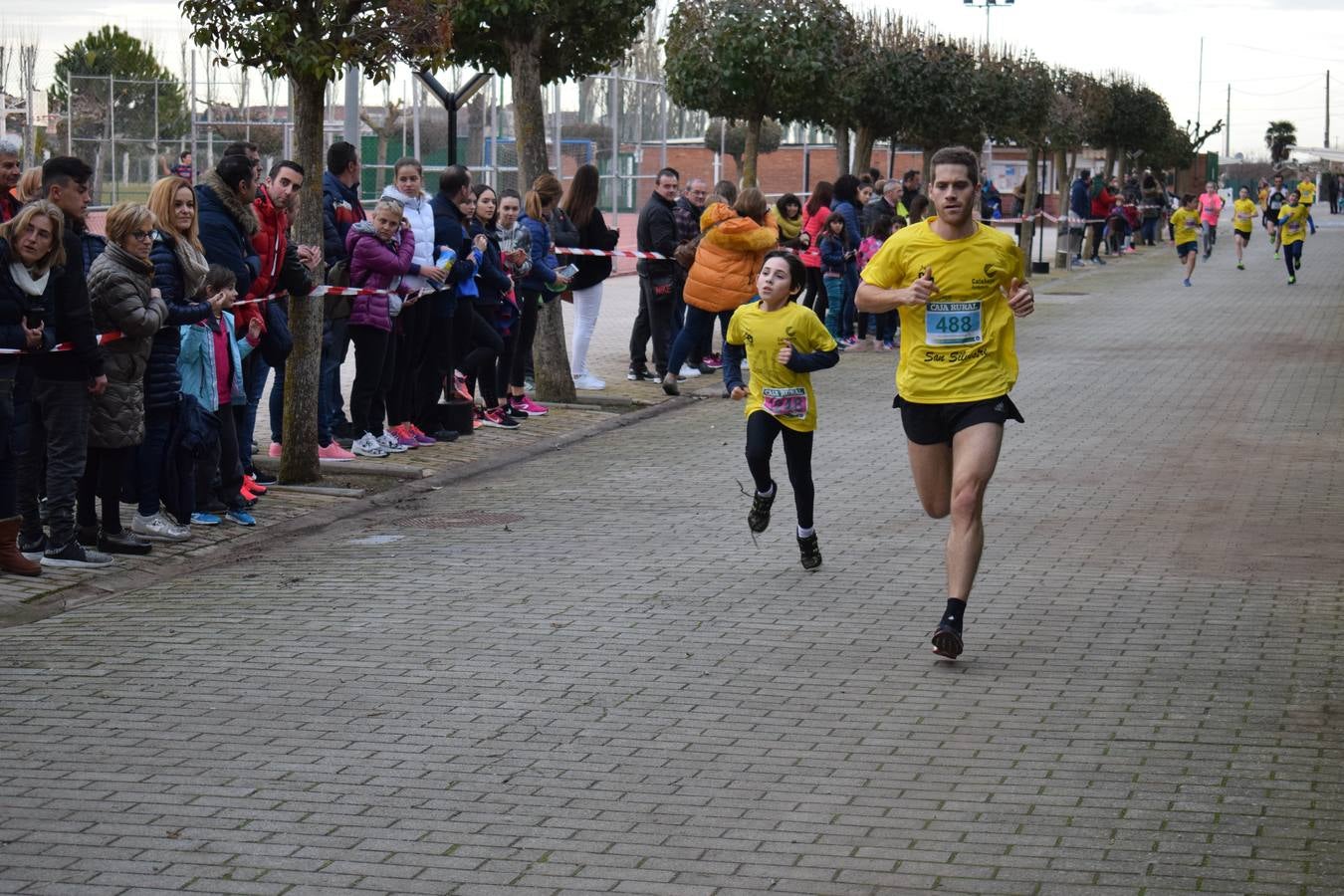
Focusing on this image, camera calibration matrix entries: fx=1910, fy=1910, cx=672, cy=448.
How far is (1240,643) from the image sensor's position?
7.57 metres

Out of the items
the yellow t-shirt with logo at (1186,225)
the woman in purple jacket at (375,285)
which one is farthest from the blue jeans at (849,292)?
the yellow t-shirt with logo at (1186,225)

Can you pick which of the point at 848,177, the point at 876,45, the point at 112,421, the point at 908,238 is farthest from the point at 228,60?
the point at 876,45

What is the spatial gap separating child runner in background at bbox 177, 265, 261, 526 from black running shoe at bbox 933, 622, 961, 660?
4394mm

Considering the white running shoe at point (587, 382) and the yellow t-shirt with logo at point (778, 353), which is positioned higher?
the yellow t-shirt with logo at point (778, 353)

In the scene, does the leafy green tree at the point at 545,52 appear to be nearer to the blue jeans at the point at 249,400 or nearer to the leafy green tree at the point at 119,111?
the blue jeans at the point at 249,400

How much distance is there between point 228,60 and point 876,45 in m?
21.9

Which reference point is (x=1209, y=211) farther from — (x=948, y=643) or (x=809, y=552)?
(x=948, y=643)

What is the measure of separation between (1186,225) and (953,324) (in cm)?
2776

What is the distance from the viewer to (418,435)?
13.5 metres

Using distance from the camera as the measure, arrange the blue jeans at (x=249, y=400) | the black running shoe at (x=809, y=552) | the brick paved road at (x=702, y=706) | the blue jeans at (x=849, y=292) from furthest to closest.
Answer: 1. the blue jeans at (x=849, y=292)
2. the blue jeans at (x=249, y=400)
3. the black running shoe at (x=809, y=552)
4. the brick paved road at (x=702, y=706)

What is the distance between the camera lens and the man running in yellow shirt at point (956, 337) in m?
7.35

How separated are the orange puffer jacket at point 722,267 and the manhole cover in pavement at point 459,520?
Answer: 5.88m

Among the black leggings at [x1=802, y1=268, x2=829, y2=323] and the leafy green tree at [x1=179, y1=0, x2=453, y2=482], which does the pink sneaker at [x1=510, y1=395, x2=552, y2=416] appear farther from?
the black leggings at [x1=802, y1=268, x2=829, y2=323]

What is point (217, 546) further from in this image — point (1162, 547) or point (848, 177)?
point (848, 177)
